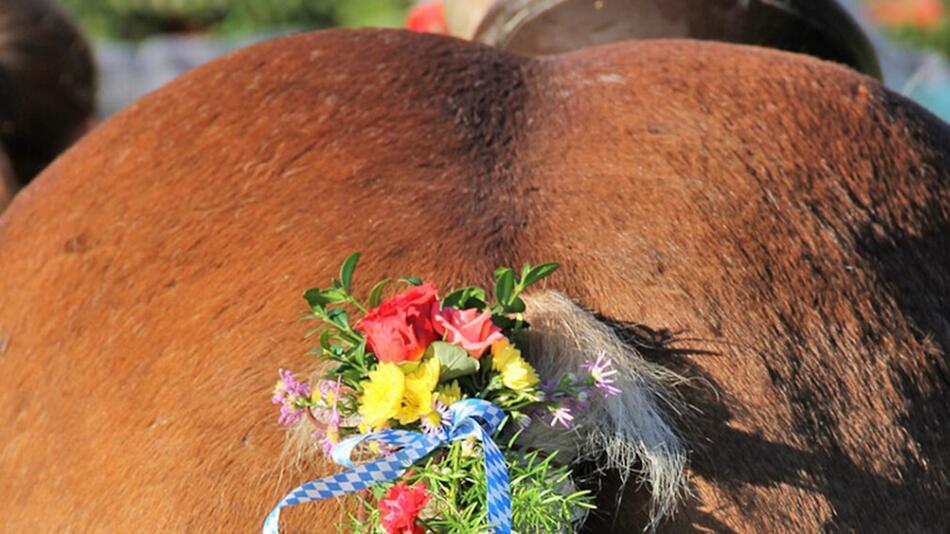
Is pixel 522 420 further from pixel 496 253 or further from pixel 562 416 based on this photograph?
pixel 496 253

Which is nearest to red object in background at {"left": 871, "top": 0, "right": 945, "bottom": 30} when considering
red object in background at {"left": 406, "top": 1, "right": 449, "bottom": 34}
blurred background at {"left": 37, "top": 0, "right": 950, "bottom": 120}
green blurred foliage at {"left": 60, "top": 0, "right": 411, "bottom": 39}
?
blurred background at {"left": 37, "top": 0, "right": 950, "bottom": 120}

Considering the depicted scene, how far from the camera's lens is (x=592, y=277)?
1.11m

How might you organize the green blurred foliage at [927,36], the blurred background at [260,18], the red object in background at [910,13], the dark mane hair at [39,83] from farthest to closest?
the red object in background at [910,13] < the green blurred foliage at [927,36] < the blurred background at [260,18] < the dark mane hair at [39,83]

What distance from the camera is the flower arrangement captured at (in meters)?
0.94

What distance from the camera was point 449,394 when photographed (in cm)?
95

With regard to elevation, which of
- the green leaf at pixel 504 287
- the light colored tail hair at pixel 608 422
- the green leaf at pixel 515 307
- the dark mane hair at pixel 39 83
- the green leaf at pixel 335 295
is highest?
the green leaf at pixel 504 287

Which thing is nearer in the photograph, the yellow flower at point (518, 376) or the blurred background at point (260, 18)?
the yellow flower at point (518, 376)

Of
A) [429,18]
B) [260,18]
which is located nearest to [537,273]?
[429,18]

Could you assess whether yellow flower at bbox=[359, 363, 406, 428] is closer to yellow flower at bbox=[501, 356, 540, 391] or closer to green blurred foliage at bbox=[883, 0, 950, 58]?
yellow flower at bbox=[501, 356, 540, 391]

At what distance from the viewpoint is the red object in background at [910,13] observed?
8.61 meters

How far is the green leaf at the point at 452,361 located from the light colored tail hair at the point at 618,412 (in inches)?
2.8

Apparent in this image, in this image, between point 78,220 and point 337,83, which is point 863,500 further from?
point 78,220

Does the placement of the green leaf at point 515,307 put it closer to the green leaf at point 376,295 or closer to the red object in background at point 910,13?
the green leaf at point 376,295

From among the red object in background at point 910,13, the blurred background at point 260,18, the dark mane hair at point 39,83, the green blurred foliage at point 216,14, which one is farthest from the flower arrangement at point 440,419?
the red object in background at point 910,13
